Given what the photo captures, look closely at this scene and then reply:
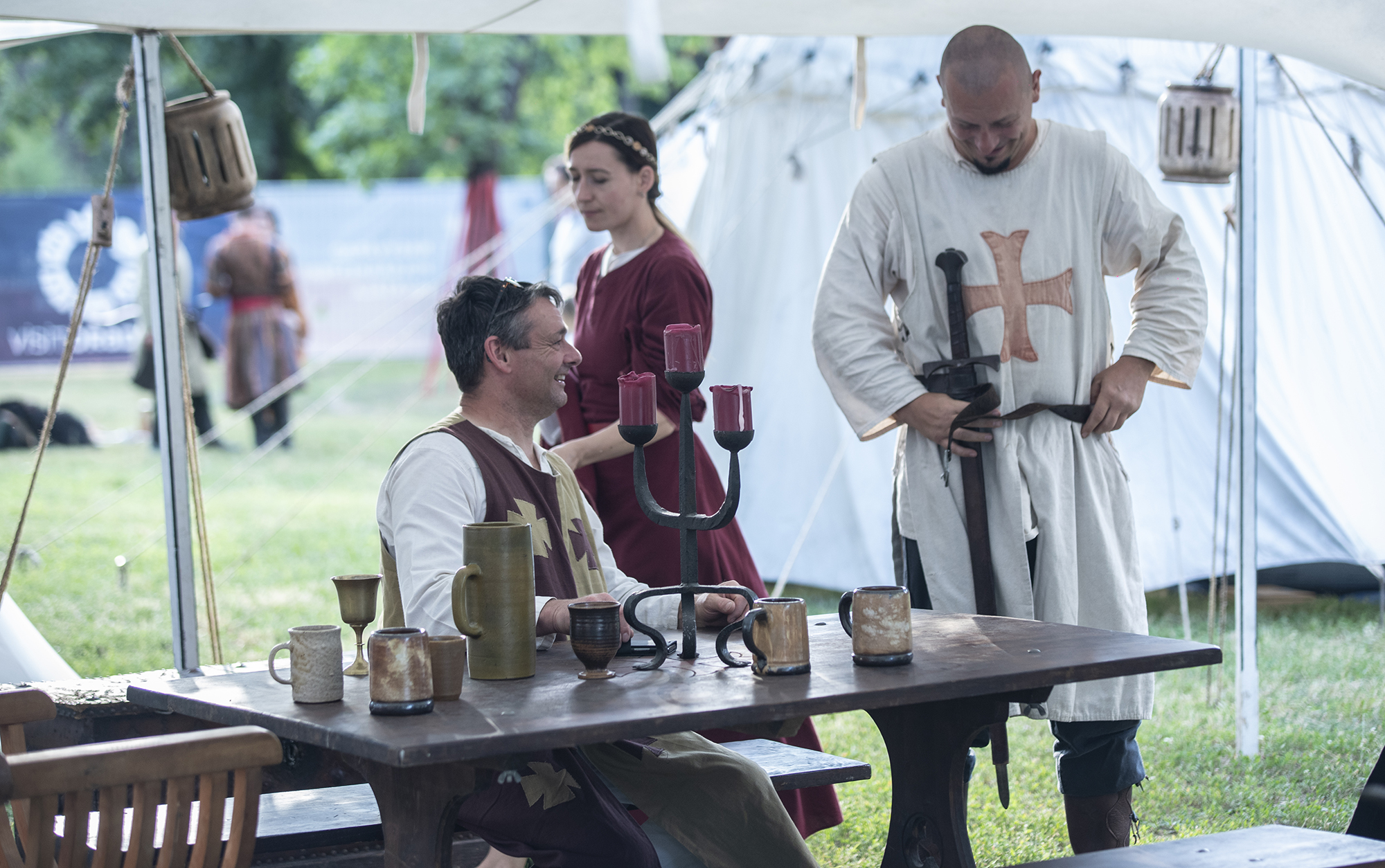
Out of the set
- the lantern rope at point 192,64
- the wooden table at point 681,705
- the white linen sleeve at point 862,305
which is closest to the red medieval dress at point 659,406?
the white linen sleeve at point 862,305

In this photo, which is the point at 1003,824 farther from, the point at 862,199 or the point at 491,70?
the point at 491,70

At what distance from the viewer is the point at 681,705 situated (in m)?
1.75

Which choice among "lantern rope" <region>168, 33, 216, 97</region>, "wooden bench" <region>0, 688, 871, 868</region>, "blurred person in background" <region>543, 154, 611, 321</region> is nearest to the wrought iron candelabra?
"wooden bench" <region>0, 688, 871, 868</region>

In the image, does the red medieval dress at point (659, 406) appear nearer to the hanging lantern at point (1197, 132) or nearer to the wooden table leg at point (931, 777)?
the wooden table leg at point (931, 777)

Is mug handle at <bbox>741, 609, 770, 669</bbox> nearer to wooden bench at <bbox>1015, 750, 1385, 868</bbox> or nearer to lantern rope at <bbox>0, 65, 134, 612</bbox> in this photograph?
wooden bench at <bbox>1015, 750, 1385, 868</bbox>

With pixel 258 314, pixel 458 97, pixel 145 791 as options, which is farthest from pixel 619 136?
pixel 458 97

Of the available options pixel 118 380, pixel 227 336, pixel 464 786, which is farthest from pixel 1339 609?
pixel 118 380

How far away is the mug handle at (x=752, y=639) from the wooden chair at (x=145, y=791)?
0.60 metres

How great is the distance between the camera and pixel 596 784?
2129mm

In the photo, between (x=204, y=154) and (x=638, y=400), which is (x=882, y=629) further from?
(x=204, y=154)

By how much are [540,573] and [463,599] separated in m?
0.41

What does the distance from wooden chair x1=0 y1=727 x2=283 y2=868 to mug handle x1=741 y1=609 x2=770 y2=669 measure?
0.60 meters

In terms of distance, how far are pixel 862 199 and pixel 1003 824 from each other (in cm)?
151

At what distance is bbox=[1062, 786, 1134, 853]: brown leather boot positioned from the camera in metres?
2.74
